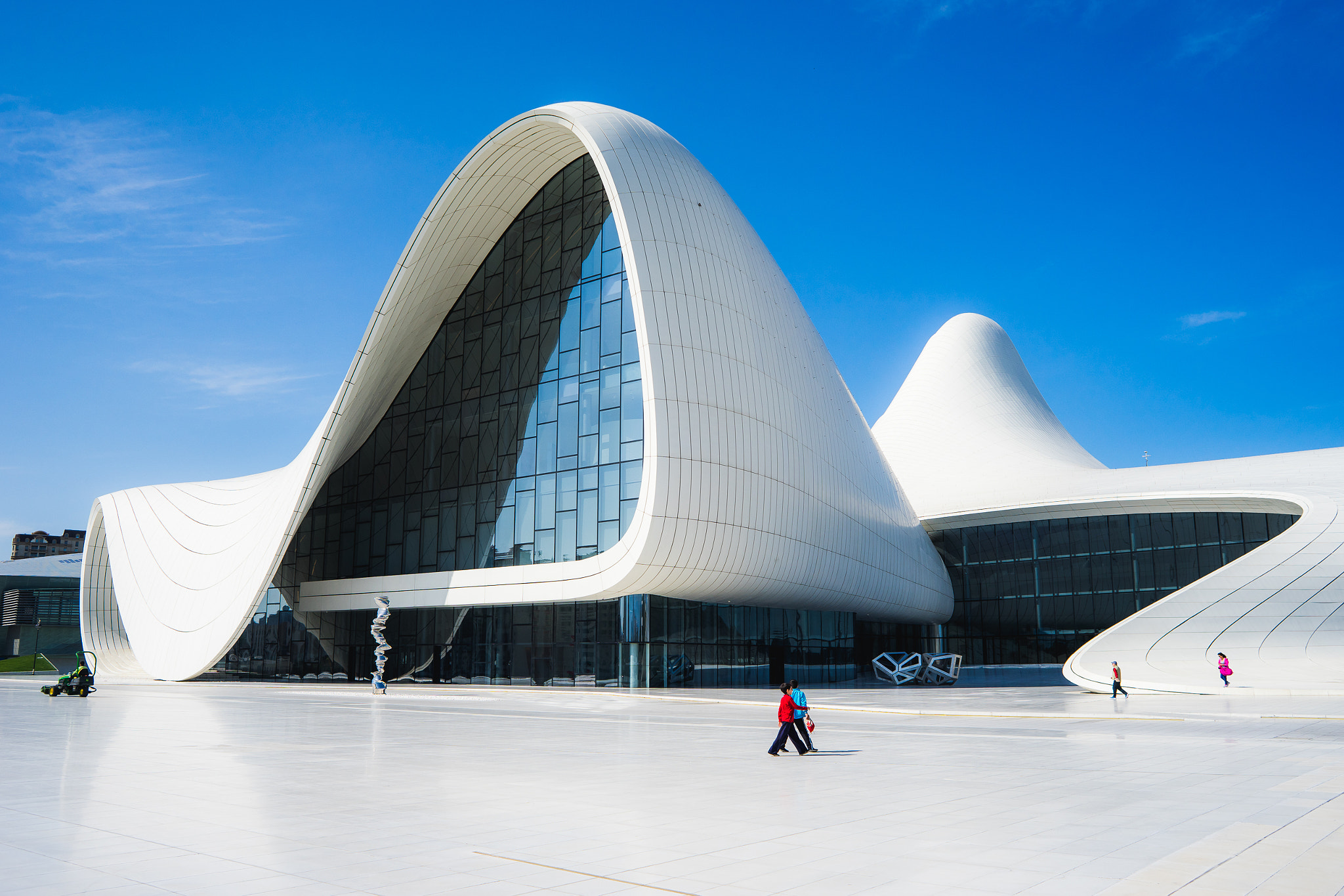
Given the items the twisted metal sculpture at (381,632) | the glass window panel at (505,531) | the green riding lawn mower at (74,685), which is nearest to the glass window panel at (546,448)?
the glass window panel at (505,531)

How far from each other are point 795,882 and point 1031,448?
53291 mm

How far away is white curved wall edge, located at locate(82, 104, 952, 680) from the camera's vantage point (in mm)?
30641

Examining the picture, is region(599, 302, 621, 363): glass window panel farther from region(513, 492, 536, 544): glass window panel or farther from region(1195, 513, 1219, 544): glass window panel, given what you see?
region(1195, 513, 1219, 544): glass window panel

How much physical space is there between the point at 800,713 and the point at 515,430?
25736mm

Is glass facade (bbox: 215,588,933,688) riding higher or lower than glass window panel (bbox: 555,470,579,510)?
lower

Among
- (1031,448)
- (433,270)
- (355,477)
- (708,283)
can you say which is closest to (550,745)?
(708,283)

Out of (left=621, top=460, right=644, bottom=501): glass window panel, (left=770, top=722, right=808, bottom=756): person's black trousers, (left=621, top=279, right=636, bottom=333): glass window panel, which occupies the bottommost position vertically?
(left=770, top=722, right=808, bottom=756): person's black trousers

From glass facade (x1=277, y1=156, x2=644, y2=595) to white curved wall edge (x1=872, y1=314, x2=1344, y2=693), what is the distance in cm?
1648

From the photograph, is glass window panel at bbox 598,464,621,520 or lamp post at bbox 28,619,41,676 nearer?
glass window panel at bbox 598,464,621,520

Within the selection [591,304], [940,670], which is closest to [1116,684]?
[940,670]

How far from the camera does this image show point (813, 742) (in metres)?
15.1

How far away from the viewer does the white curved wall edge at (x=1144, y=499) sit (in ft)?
95.8

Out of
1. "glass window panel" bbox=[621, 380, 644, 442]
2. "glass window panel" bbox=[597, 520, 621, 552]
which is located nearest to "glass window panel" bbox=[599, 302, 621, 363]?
"glass window panel" bbox=[621, 380, 644, 442]

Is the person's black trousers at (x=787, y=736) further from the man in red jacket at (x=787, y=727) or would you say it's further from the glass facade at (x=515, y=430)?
the glass facade at (x=515, y=430)
